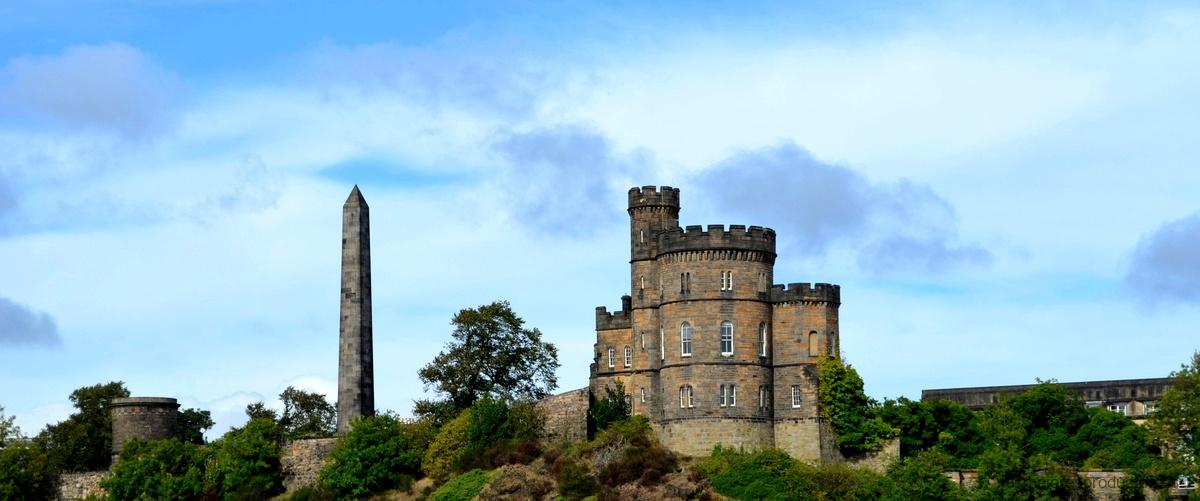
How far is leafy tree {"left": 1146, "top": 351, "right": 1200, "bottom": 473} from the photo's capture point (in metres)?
76.1

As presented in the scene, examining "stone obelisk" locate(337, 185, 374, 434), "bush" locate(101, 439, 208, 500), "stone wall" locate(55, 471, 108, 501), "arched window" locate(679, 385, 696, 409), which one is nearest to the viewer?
"arched window" locate(679, 385, 696, 409)

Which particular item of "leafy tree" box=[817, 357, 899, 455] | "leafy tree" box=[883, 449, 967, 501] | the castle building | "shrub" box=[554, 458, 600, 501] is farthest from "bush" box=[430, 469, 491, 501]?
"leafy tree" box=[883, 449, 967, 501]

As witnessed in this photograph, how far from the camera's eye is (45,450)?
102812 millimetres

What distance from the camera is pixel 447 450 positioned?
8700 cm

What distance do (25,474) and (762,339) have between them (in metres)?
39.7

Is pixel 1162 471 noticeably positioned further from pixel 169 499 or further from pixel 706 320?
pixel 169 499

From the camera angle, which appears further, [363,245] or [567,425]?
[363,245]

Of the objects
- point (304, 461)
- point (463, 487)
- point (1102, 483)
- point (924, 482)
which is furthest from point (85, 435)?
point (1102, 483)

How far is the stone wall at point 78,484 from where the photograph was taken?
97.8 metres

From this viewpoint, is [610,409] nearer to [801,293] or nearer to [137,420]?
[801,293]

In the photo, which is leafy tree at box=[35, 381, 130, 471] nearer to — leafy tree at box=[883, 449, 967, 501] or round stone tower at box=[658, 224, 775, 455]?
round stone tower at box=[658, 224, 775, 455]

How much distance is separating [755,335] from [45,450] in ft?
136

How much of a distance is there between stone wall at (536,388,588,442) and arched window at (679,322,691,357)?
6.06 m

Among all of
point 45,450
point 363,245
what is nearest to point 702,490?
point 363,245
